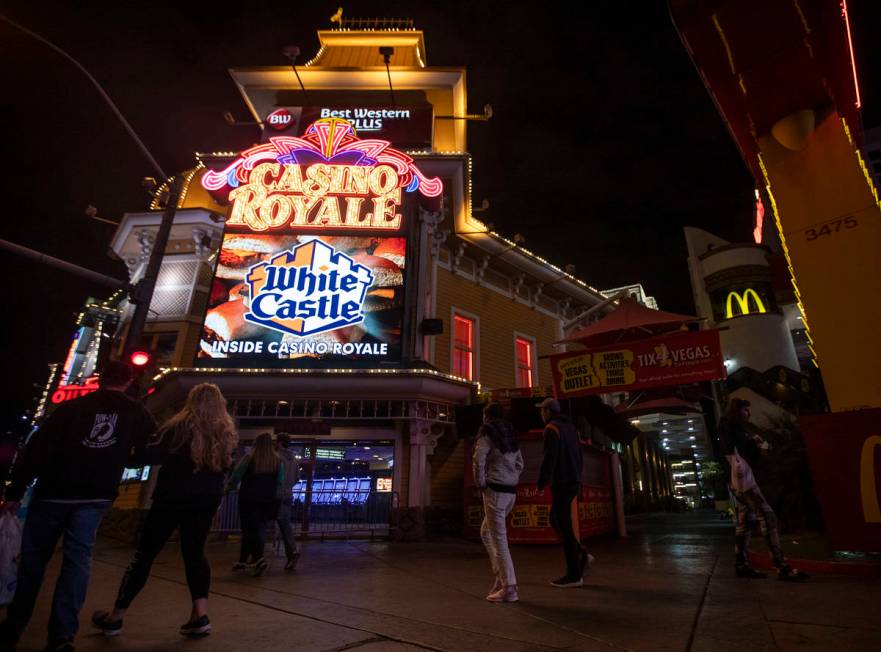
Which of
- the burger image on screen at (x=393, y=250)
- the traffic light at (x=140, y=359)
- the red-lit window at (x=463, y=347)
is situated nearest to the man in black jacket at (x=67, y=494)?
the traffic light at (x=140, y=359)

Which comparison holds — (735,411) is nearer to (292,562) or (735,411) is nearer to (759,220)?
(292,562)

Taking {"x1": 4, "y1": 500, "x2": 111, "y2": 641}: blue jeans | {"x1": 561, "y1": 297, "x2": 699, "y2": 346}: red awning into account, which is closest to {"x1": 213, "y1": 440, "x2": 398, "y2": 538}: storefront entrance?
{"x1": 561, "y1": 297, "x2": 699, "y2": 346}: red awning

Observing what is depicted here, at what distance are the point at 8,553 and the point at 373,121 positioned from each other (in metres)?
16.8

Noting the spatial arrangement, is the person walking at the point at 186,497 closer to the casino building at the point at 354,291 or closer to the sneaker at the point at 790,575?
the sneaker at the point at 790,575

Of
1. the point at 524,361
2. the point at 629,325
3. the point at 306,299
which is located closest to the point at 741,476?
the point at 629,325

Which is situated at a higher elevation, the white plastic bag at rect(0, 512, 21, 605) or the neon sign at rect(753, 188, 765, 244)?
the neon sign at rect(753, 188, 765, 244)

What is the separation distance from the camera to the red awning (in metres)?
9.73

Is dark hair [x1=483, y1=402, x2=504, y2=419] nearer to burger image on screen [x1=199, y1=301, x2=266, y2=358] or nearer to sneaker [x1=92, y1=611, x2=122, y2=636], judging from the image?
sneaker [x1=92, y1=611, x2=122, y2=636]

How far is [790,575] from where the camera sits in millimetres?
4855

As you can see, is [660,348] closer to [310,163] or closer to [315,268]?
[315,268]

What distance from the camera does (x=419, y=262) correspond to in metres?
14.0

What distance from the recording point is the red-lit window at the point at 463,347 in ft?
49.2

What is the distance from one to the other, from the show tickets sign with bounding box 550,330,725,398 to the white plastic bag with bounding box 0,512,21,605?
684 centimetres

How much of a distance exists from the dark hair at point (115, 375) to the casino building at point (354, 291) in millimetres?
6488
